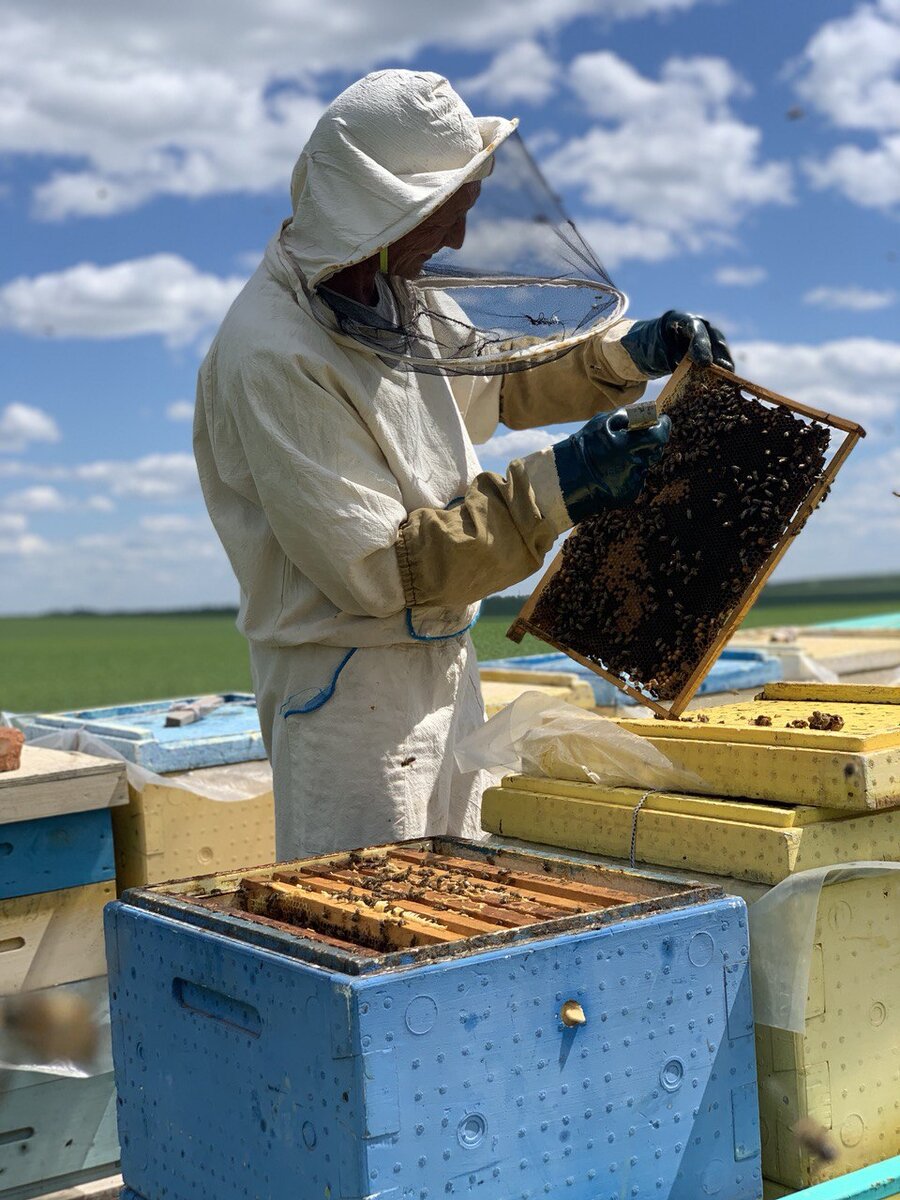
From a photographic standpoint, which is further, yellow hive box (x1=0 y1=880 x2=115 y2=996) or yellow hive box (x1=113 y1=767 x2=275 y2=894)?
yellow hive box (x1=113 y1=767 x2=275 y2=894)

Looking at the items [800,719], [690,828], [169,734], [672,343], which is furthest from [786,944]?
[169,734]

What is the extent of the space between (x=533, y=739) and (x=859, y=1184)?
3.44 feet

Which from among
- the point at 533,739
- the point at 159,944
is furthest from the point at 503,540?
the point at 159,944

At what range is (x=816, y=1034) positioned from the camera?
1965mm

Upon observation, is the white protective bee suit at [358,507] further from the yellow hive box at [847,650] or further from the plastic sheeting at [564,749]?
the yellow hive box at [847,650]

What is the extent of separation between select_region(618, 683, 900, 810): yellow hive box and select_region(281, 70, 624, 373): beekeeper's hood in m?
0.85

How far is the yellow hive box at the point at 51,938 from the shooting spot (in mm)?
3271

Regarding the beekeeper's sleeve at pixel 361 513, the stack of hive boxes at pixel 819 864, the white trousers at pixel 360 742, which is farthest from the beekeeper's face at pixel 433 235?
the stack of hive boxes at pixel 819 864

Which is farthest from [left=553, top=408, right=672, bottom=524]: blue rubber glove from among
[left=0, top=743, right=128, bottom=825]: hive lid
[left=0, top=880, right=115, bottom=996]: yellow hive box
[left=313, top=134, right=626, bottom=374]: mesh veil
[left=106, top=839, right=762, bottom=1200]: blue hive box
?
[left=0, top=880, right=115, bottom=996]: yellow hive box

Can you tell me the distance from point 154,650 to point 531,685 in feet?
172

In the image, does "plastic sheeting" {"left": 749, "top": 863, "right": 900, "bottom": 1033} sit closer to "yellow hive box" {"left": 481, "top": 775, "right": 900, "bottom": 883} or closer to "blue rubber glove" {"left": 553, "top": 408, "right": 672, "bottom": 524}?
"yellow hive box" {"left": 481, "top": 775, "right": 900, "bottom": 883}

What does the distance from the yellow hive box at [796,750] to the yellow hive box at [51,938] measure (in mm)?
1622

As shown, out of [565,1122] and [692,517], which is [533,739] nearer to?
[692,517]

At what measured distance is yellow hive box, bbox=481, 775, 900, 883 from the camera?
204cm
